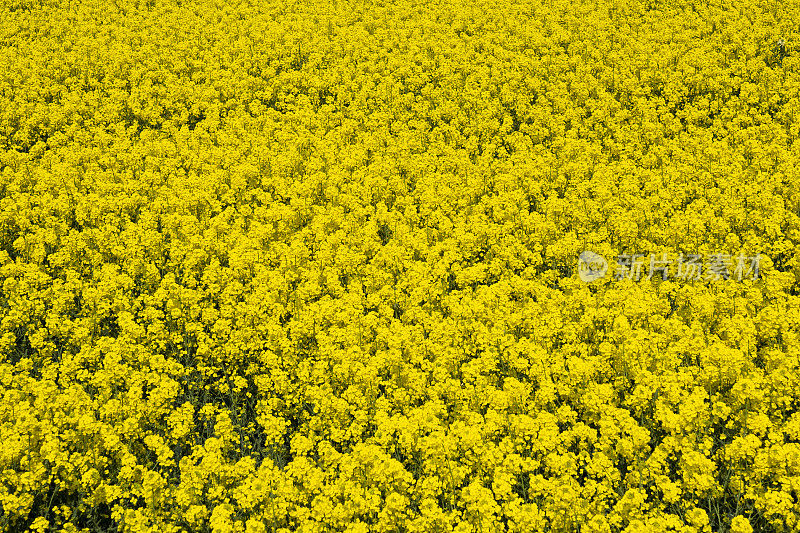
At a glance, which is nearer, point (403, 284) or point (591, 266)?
point (403, 284)

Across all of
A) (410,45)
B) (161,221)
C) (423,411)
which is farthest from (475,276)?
(410,45)

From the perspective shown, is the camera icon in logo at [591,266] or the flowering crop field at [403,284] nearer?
the flowering crop field at [403,284]

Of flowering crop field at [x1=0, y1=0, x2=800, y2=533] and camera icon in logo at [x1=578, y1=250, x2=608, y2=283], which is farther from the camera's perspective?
camera icon in logo at [x1=578, y1=250, x2=608, y2=283]

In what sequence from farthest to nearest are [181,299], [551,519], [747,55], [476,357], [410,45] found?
[410,45], [747,55], [181,299], [476,357], [551,519]

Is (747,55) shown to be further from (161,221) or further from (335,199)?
(161,221)
